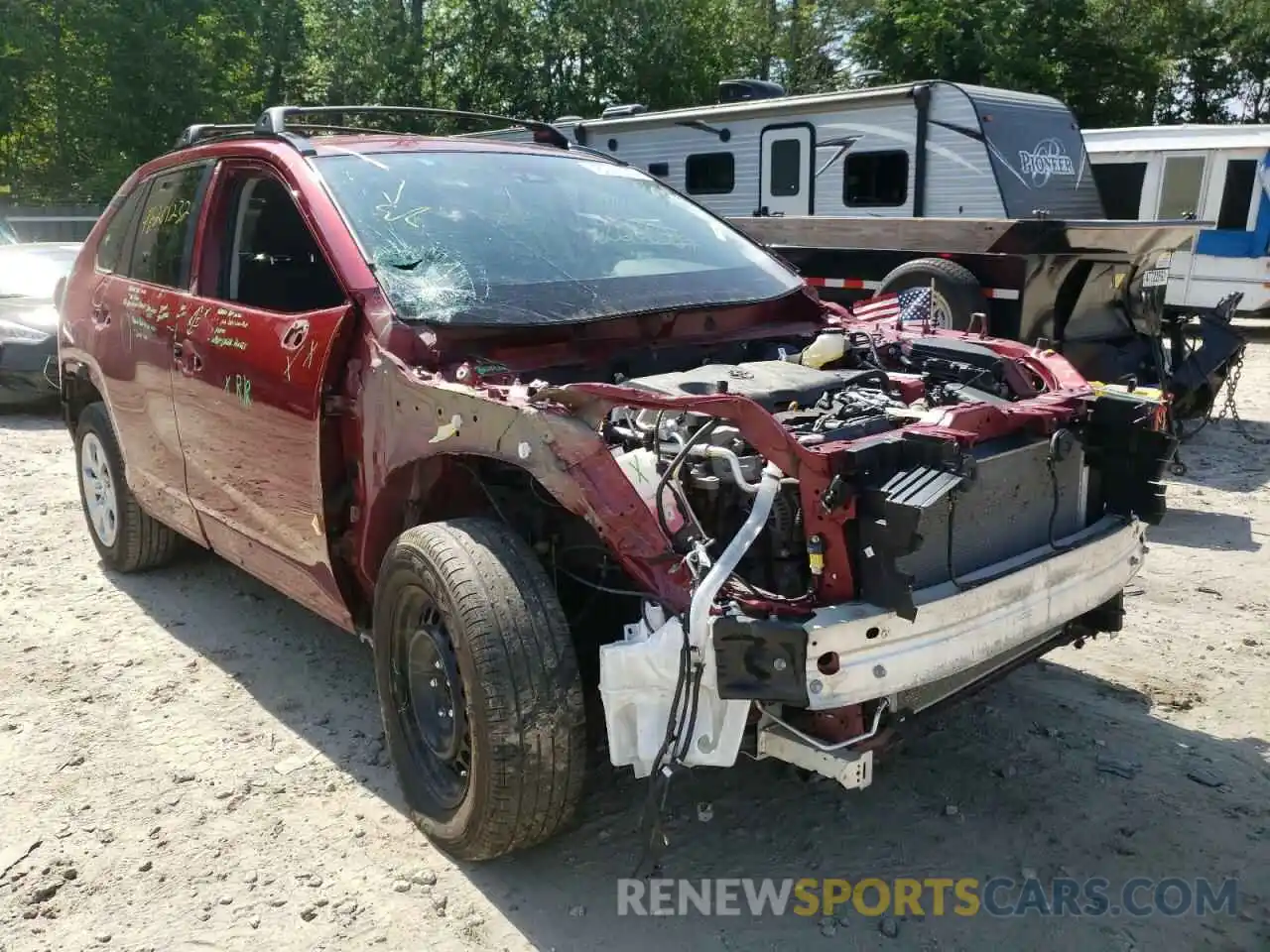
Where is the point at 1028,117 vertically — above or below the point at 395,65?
below

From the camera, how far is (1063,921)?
2850 millimetres

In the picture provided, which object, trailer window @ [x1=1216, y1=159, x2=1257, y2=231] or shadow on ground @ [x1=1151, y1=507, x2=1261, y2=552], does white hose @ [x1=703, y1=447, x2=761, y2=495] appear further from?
trailer window @ [x1=1216, y1=159, x2=1257, y2=231]

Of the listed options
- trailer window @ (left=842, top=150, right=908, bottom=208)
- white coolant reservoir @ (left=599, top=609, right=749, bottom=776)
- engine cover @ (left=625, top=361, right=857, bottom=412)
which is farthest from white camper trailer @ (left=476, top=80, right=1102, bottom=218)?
white coolant reservoir @ (left=599, top=609, right=749, bottom=776)

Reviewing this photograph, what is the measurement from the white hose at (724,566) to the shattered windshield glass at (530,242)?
118 centimetres

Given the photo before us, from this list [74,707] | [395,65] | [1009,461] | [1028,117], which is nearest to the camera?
[1009,461]

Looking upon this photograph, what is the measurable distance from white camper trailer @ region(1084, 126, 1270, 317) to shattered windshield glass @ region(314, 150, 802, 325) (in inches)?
457

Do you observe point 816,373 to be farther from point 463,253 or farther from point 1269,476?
point 1269,476

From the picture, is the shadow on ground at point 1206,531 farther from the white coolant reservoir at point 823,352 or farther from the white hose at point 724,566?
the white hose at point 724,566

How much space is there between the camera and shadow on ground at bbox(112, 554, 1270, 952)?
2.82 m

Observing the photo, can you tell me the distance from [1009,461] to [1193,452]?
19.4 ft

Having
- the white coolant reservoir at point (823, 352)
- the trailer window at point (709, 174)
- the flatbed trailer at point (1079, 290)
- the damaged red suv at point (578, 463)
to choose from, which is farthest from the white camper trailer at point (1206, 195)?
the white coolant reservoir at point (823, 352)

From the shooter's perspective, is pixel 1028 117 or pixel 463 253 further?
pixel 1028 117

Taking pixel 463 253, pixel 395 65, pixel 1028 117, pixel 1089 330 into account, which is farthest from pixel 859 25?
pixel 463 253

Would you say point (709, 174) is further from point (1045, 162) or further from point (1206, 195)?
point (1206, 195)
